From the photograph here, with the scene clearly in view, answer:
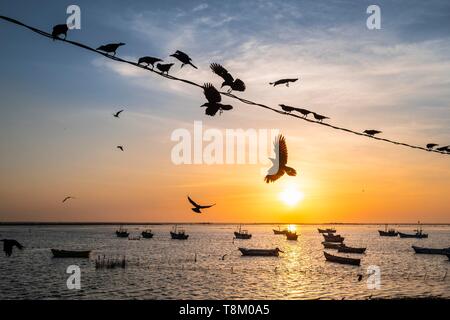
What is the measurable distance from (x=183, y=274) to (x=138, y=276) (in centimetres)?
612

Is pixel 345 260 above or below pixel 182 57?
below

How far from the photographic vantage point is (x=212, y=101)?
13.8 ft

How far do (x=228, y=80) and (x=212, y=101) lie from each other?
1.19 feet

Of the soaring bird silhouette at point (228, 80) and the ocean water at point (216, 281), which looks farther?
the ocean water at point (216, 281)

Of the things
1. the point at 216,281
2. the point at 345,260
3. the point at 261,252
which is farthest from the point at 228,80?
the point at 261,252

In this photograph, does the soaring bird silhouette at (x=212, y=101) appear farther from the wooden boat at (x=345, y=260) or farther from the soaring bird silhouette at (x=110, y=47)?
the wooden boat at (x=345, y=260)

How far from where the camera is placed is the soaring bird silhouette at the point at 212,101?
13.4 feet

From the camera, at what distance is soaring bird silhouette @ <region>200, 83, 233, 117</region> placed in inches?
161

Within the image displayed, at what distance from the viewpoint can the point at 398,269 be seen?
216 ft

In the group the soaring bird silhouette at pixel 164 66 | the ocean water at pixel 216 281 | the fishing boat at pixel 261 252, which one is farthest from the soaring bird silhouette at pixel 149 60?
the fishing boat at pixel 261 252

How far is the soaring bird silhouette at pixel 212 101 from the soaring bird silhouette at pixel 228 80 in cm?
18

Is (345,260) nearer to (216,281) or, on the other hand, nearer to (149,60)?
(216,281)
